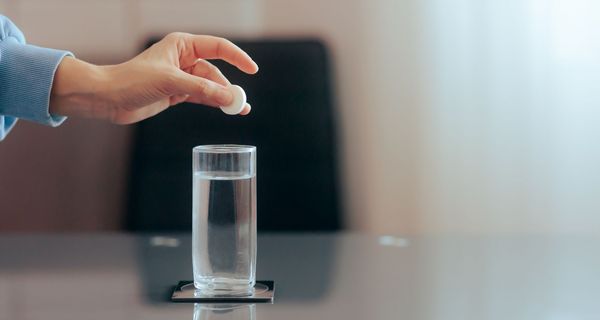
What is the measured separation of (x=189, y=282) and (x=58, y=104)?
1.06 ft

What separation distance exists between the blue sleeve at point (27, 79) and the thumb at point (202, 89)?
216 millimetres

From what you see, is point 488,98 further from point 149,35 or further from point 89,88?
point 89,88

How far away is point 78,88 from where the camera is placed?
50.8 inches

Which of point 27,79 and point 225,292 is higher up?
point 27,79

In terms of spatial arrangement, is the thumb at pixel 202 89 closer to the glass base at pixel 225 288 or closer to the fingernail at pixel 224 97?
the fingernail at pixel 224 97

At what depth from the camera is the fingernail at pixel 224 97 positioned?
3.90 feet

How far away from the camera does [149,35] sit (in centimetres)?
228

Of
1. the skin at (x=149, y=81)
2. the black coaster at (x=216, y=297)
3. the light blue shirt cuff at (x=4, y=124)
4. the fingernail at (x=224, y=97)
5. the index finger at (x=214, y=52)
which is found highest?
the index finger at (x=214, y=52)

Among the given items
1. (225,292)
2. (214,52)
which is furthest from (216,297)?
(214,52)

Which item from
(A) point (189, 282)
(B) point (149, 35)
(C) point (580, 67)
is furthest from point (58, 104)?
(C) point (580, 67)

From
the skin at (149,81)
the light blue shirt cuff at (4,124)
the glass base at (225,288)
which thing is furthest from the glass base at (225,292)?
the light blue shirt cuff at (4,124)

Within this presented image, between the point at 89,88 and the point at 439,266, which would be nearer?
the point at 89,88

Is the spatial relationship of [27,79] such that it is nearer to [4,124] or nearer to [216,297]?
[4,124]

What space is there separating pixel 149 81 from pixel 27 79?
0.21 m
